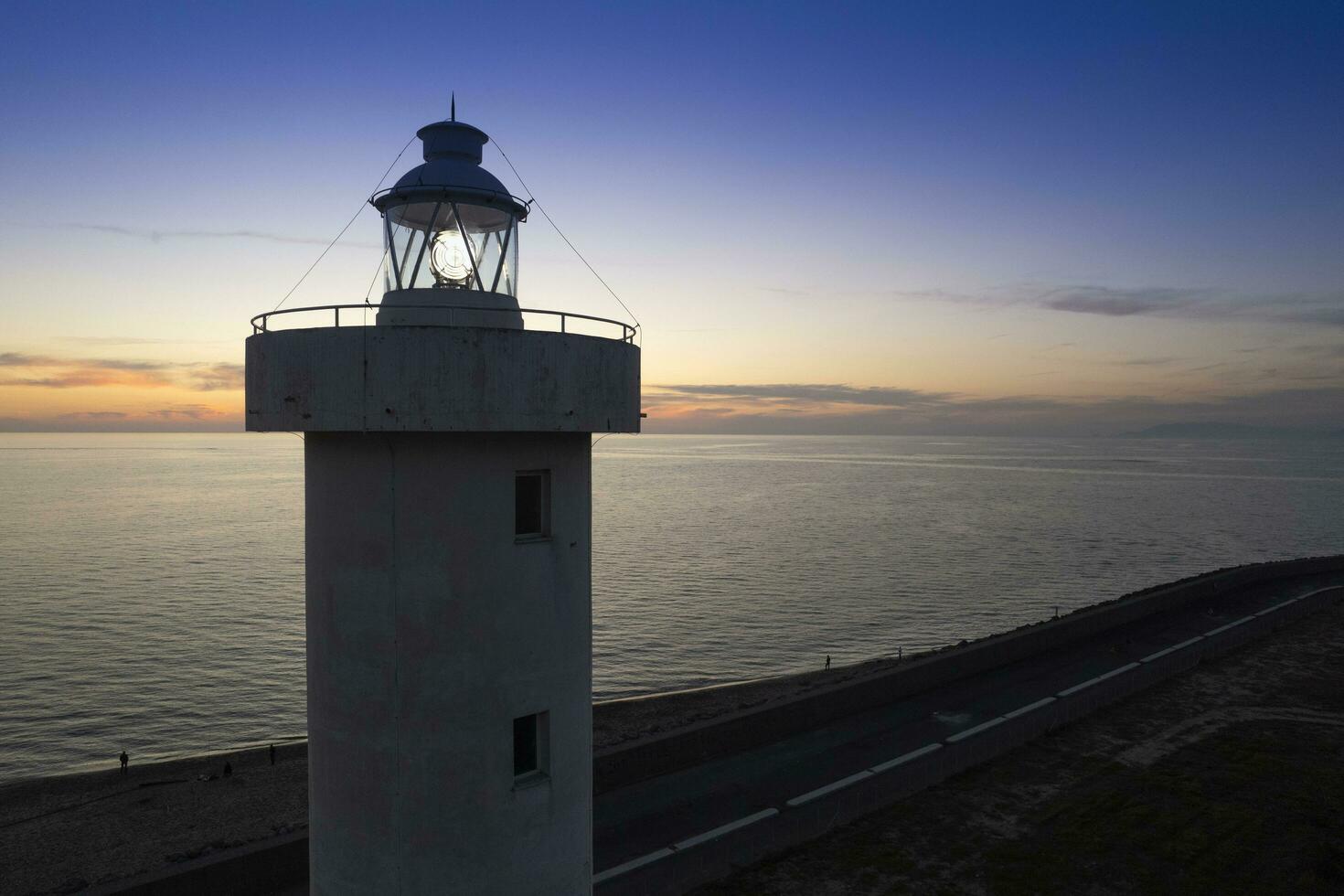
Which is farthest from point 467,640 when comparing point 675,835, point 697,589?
point 697,589

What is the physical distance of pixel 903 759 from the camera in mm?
18547

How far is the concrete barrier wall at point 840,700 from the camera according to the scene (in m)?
18.0

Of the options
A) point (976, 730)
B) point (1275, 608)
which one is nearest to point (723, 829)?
point (976, 730)

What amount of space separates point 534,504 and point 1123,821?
15.3m

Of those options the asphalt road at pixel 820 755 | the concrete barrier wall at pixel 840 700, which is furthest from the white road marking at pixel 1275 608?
the asphalt road at pixel 820 755

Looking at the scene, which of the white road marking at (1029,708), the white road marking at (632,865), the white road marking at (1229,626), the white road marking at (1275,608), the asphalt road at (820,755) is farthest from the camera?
the white road marking at (1275,608)

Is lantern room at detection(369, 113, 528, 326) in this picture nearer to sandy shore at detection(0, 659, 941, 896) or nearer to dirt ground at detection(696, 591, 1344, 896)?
dirt ground at detection(696, 591, 1344, 896)

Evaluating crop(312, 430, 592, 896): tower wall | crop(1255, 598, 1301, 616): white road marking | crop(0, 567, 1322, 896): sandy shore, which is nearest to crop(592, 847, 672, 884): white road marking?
crop(0, 567, 1322, 896): sandy shore

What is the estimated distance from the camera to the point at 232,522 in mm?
85438

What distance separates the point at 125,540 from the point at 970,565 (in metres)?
68.9

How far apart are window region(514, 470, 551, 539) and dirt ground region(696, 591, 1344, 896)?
33.3 ft

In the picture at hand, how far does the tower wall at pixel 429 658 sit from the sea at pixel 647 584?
82.4 feet

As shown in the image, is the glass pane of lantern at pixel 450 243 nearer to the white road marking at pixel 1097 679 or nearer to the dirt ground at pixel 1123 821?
the dirt ground at pixel 1123 821

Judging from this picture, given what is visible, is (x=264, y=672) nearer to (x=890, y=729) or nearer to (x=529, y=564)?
(x=890, y=729)
